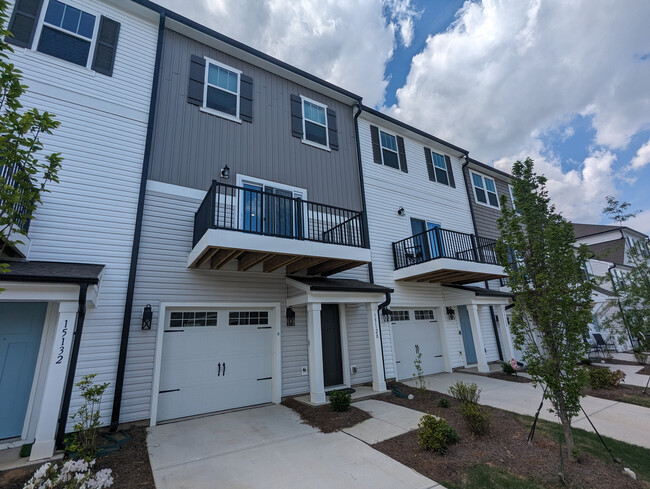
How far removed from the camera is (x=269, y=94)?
28.4 feet

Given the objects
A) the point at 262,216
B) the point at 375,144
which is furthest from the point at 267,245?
the point at 375,144

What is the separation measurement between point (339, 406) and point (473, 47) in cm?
1256

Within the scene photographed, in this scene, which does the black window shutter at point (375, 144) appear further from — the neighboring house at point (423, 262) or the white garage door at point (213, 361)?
the white garage door at point (213, 361)

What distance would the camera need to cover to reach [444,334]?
1032 centimetres

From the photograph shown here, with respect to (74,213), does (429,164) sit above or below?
above

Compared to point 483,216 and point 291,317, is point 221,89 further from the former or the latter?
point 483,216

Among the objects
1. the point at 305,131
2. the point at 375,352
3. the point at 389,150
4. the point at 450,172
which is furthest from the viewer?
the point at 450,172

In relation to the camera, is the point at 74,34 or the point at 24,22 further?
the point at 74,34

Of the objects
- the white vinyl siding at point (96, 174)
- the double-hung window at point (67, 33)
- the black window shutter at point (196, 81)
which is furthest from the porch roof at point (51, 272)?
the black window shutter at point (196, 81)

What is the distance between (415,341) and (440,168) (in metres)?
7.95

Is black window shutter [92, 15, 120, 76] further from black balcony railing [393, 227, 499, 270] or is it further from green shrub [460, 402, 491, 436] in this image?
green shrub [460, 402, 491, 436]

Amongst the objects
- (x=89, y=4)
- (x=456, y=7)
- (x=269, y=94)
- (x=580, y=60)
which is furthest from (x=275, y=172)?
(x=580, y=60)

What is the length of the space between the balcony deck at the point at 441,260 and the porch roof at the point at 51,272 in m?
8.32

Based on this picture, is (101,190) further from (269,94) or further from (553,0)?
(553,0)
